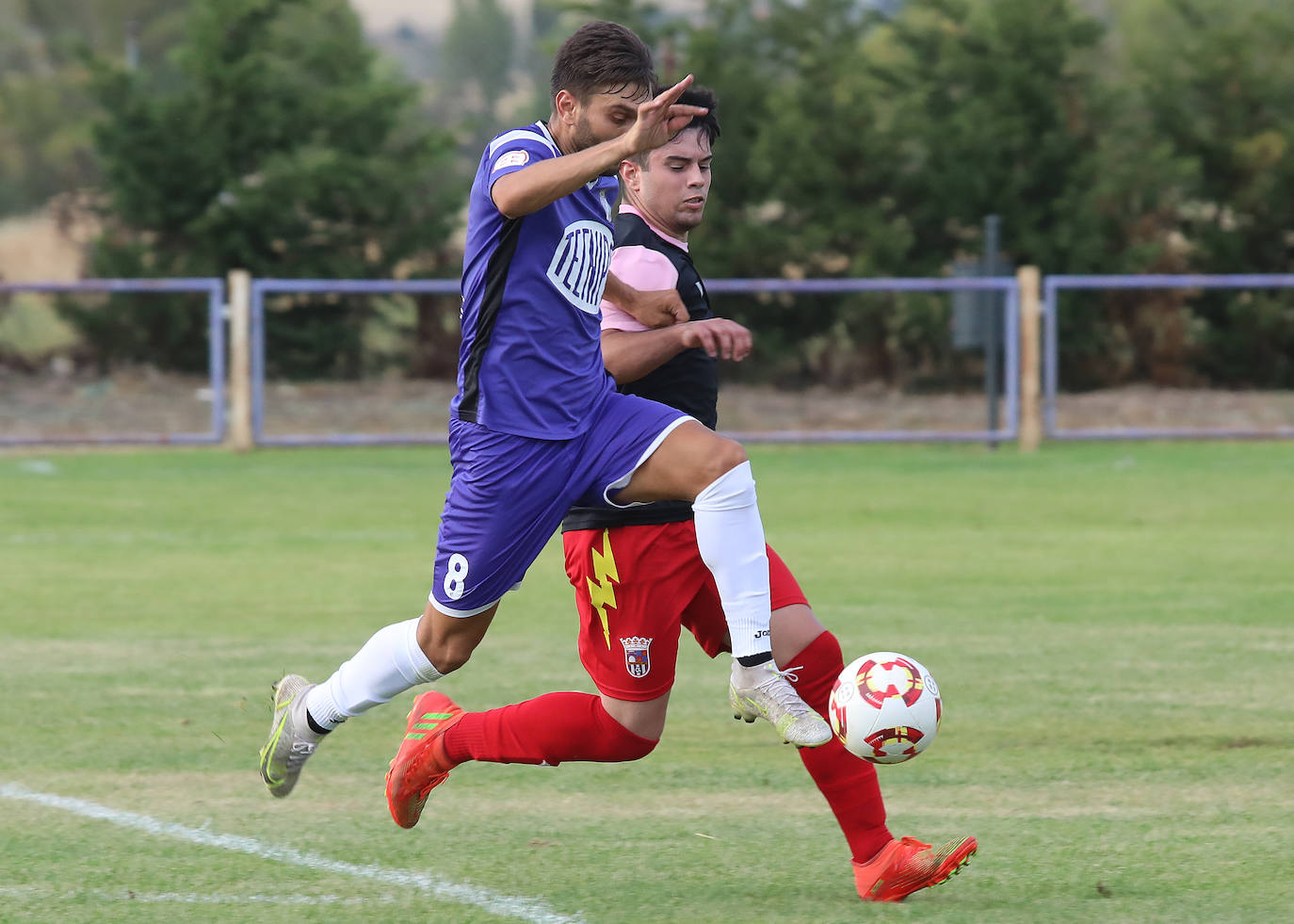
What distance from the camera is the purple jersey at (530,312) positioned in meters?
4.84

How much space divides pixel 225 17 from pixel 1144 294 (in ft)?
42.6

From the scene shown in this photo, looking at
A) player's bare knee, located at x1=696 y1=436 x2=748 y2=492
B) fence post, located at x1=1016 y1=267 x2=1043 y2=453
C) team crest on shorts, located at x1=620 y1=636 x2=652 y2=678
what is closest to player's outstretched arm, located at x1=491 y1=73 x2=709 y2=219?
player's bare knee, located at x1=696 y1=436 x2=748 y2=492

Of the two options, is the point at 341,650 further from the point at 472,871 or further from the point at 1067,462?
the point at 1067,462

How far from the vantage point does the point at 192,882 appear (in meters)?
4.96

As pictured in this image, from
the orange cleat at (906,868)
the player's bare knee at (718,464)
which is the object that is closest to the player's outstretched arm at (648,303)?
the player's bare knee at (718,464)

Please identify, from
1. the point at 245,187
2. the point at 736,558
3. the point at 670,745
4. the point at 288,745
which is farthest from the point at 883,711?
the point at 245,187

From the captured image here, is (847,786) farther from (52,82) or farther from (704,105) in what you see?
(52,82)

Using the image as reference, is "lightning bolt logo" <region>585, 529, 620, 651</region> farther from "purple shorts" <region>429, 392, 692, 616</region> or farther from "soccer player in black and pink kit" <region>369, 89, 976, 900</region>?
"purple shorts" <region>429, 392, 692, 616</region>

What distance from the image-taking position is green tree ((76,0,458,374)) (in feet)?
81.3

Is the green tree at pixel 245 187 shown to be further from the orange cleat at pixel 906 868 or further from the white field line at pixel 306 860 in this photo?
the orange cleat at pixel 906 868

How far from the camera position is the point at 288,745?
530 cm

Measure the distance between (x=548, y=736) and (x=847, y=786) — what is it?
0.82 metres

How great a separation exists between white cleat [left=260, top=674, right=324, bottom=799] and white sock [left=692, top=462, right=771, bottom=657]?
1296 millimetres

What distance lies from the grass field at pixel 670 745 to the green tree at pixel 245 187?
1081 centimetres
